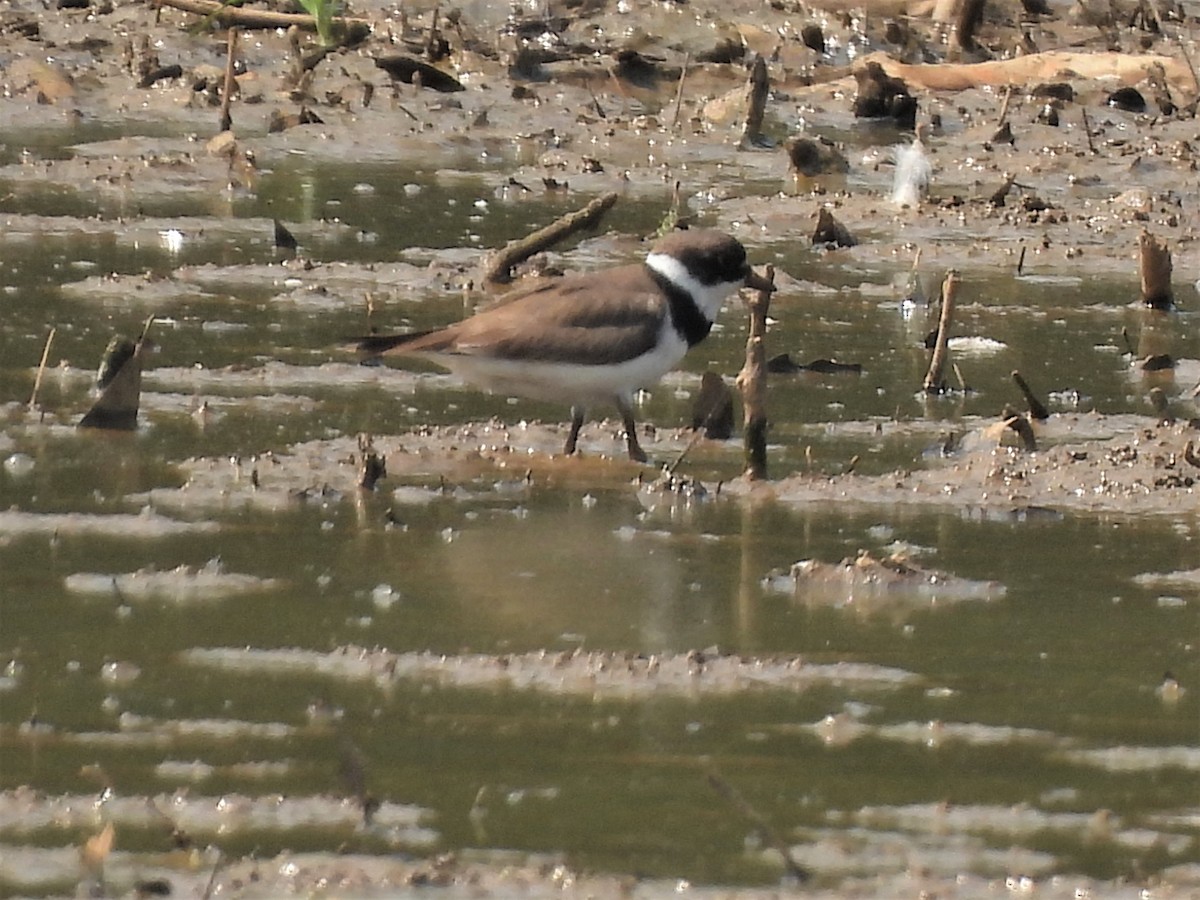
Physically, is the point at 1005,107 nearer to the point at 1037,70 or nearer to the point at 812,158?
the point at 1037,70

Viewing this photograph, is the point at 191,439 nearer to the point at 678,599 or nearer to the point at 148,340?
the point at 148,340

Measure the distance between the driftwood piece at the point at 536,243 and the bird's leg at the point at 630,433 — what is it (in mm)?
2112

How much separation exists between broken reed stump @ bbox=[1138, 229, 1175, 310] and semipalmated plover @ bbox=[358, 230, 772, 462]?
2.06 meters

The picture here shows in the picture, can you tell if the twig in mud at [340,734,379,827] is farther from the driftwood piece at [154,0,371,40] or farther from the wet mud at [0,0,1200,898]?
the driftwood piece at [154,0,371,40]

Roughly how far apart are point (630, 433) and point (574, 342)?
1.04ft

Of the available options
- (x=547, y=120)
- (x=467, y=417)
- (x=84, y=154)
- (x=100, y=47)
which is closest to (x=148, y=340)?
(x=467, y=417)

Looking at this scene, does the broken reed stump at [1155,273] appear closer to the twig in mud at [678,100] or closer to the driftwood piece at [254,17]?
the twig in mud at [678,100]

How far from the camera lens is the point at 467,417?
748 centimetres

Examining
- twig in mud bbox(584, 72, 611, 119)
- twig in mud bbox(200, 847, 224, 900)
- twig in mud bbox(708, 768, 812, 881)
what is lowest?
twig in mud bbox(584, 72, 611, 119)

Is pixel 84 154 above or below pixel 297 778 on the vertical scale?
below

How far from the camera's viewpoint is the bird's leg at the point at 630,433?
7039 mm

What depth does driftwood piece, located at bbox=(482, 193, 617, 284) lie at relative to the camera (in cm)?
923

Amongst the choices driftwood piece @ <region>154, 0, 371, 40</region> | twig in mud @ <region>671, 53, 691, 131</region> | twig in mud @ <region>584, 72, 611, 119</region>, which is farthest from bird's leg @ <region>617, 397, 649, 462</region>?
driftwood piece @ <region>154, 0, 371, 40</region>

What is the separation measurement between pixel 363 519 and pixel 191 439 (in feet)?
3.16
